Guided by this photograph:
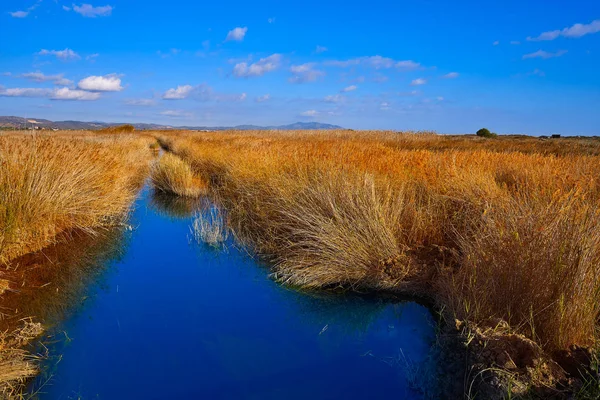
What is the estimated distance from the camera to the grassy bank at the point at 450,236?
2924 millimetres

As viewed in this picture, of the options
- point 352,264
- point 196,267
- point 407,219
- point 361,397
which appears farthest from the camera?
point 196,267

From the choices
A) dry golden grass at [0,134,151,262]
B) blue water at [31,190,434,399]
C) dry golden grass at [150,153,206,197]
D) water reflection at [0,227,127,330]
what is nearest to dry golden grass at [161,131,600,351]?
blue water at [31,190,434,399]

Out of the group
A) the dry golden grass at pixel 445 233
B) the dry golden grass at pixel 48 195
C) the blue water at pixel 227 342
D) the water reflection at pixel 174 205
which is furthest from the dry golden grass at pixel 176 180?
the blue water at pixel 227 342

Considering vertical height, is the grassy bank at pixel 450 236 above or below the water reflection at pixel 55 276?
above

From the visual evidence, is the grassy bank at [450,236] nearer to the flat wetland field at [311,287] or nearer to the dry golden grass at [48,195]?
the flat wetland field at [311,287]

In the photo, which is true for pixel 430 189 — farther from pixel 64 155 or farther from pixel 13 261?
pixel 64 155

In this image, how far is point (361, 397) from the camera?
322 centimetres

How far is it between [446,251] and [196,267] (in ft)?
11.7

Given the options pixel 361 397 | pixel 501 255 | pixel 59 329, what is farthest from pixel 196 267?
pixel 501 255

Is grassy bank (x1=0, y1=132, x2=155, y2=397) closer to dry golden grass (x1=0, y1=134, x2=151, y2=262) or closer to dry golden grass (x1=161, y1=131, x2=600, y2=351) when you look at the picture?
dry golden grass (x1=0, y1=134, x2=151, y2=262)

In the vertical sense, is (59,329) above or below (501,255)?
below

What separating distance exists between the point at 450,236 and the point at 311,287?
189 centimetres

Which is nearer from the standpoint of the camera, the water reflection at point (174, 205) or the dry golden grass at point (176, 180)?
the water reflection at point (174, 205)

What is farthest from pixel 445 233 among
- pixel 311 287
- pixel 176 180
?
pixel 176 180
